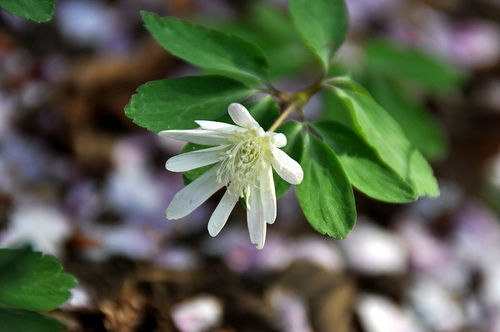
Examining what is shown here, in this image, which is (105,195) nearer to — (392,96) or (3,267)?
(3,267)

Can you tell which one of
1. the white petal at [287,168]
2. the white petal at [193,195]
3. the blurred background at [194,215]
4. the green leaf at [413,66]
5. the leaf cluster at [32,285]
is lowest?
the blurred background at [194,215]

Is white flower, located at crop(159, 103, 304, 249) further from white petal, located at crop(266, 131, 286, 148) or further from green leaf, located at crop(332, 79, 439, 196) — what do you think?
green leaf, located at crop(332, 79, 439, 196)

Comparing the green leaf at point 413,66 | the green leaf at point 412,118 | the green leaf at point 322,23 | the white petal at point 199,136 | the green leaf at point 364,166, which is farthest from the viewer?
the green leaf at point 413,66

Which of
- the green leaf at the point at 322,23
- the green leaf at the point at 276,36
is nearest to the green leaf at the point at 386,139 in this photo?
the green leaf at the point at 322,23

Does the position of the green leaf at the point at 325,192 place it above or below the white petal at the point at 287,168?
below

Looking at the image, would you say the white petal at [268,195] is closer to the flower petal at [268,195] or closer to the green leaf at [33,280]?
the flower petal at [268,195]

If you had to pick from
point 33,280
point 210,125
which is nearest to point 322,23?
point 210,125

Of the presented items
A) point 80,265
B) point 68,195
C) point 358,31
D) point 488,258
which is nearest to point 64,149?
point 68,195

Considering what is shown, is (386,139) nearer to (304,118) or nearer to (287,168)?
(304,118)
